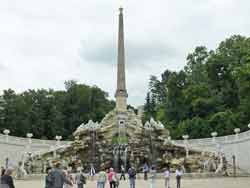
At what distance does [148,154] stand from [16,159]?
13.1 m

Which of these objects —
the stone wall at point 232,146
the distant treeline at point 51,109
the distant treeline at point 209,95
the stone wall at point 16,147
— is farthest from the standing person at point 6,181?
the distant treeline at point 51,109

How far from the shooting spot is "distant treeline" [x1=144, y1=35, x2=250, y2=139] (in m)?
53.8

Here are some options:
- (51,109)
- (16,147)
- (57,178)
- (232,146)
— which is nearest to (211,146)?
(232,146)

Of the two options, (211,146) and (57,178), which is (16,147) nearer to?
(211,146)

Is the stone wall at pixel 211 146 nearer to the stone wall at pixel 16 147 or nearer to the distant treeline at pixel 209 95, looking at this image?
the stone wall at pixel 16 147

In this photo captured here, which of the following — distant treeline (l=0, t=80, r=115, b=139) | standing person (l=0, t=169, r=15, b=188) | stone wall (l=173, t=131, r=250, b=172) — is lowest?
standing person (l=0, t=169, r=15, b=188)

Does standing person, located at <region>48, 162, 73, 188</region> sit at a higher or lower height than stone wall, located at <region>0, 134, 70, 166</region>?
lower

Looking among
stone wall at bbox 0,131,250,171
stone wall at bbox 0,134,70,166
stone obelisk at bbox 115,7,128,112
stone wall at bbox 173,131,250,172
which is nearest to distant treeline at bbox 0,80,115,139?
stone wall at bbox 0,134,70,166

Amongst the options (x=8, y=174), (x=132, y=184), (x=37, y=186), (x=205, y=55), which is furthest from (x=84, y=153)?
(x=8, y=174)

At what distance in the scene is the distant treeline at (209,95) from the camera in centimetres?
5376

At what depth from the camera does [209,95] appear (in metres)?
60.8

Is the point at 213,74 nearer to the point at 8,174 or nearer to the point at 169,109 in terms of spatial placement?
the point at 169,109

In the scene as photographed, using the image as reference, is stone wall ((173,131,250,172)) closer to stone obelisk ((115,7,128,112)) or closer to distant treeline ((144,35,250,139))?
distant treeline ((144,35,250,139))

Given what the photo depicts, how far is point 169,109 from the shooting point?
217 feet
